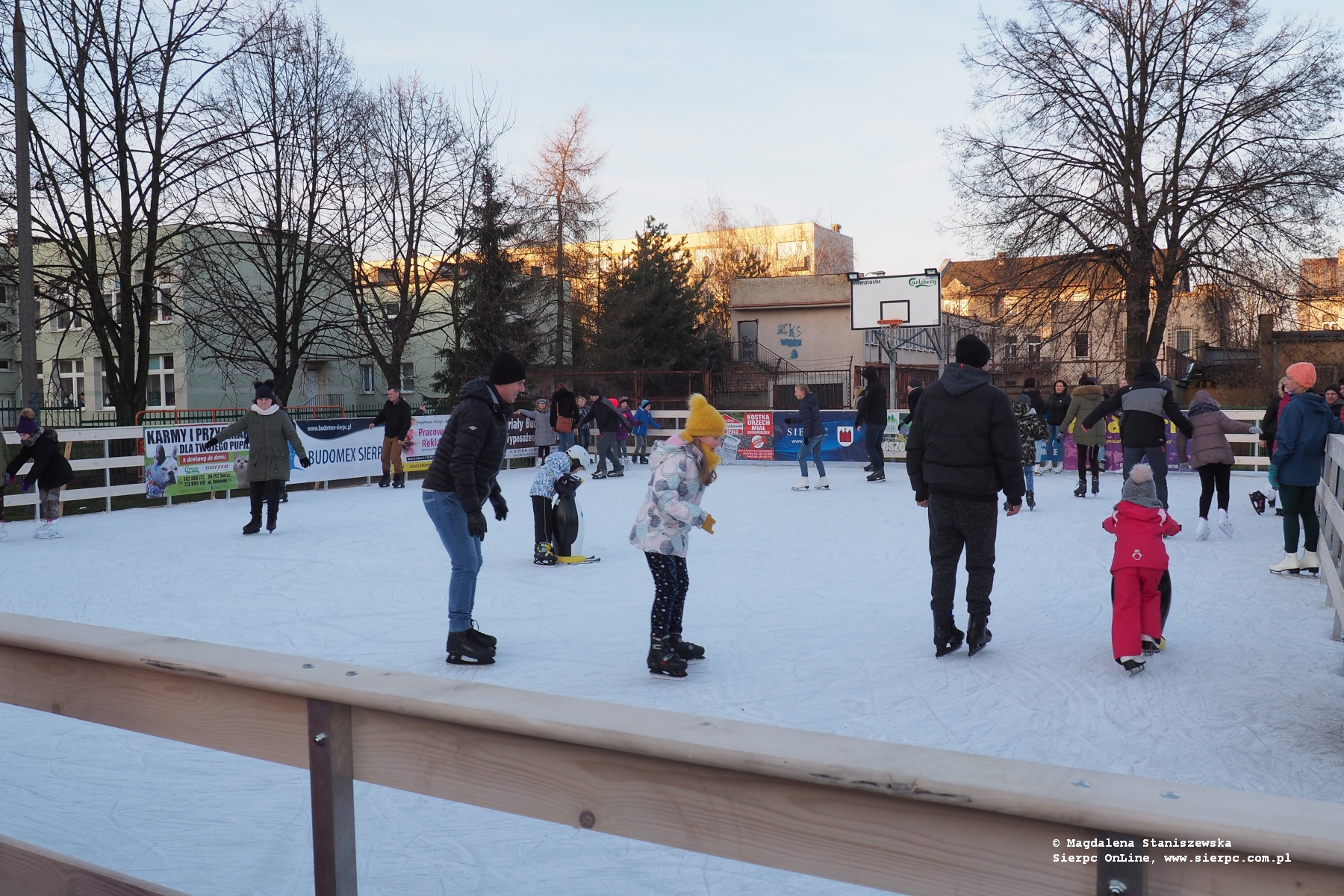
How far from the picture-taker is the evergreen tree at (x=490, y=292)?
28.4 m

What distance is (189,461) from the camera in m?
14.8

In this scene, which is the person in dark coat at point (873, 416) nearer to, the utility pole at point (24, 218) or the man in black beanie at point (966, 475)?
the man in black beanie at point (966, 475)

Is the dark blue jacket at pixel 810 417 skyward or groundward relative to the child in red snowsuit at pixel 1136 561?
skyward

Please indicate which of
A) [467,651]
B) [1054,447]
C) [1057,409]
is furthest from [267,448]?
[1054,447]

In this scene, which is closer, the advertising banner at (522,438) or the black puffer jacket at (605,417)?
the black puffer jacket at (605,417)

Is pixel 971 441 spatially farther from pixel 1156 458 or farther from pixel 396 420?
pixel 396 420

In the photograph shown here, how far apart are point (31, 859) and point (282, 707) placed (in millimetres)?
806

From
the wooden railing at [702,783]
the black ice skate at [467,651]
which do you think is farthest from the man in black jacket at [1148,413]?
the wooden railing at [702,783]

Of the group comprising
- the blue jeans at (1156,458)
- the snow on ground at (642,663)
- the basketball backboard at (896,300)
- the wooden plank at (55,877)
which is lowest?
the snow on ground at (642,663)

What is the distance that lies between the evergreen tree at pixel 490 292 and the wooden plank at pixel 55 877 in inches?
1047

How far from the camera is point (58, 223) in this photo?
19281 mm

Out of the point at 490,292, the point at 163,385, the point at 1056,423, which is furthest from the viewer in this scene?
the point at 163,385

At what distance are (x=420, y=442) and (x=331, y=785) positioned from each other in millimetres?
18282

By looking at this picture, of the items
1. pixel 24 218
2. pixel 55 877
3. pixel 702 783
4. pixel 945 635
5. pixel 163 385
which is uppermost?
pixel 24 218
